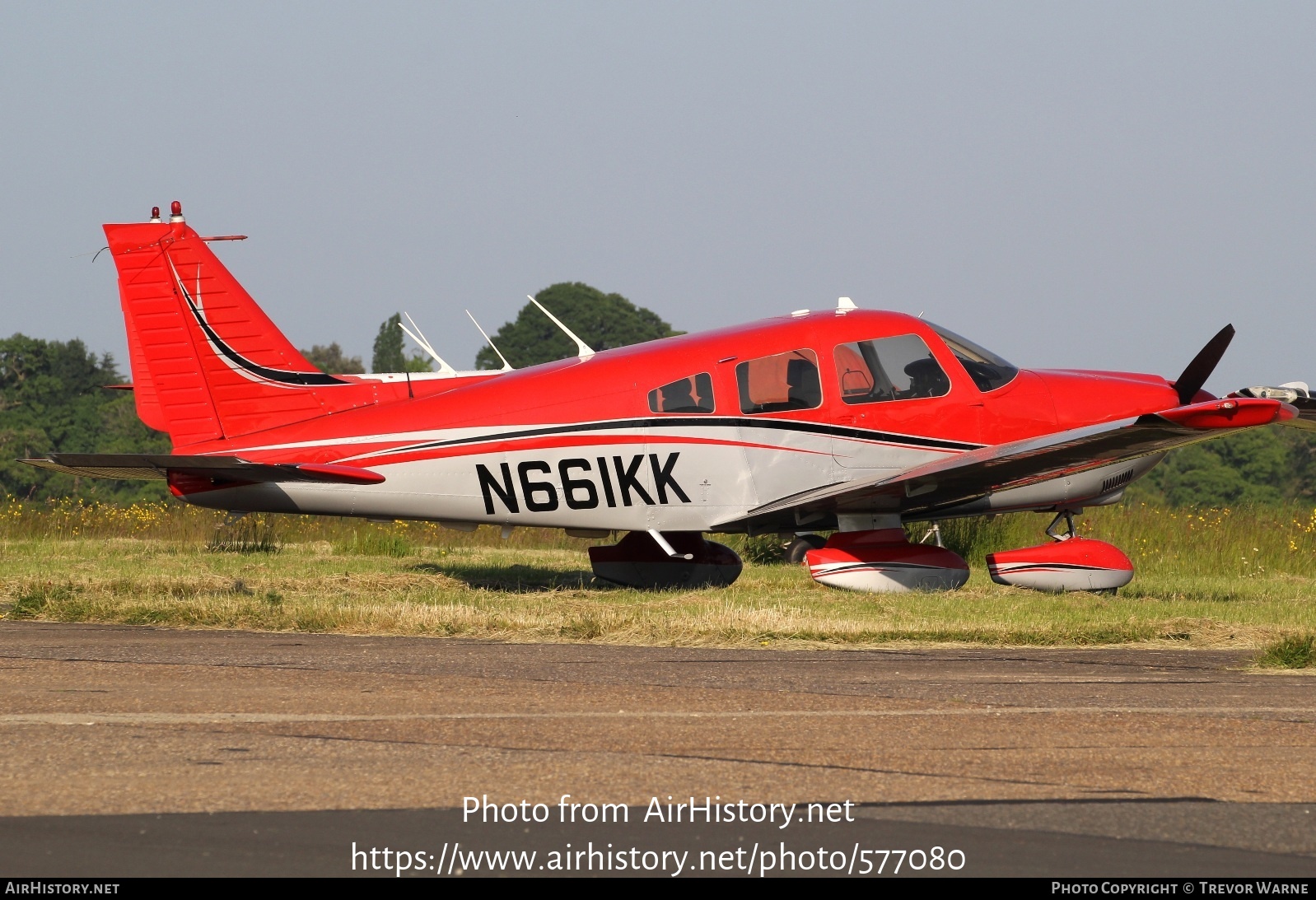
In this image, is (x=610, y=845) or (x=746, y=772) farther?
(x=746, y=772)

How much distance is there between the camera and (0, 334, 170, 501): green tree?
148ft

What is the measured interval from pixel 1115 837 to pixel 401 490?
9.29 meters

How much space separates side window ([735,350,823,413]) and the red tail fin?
11.4 feet

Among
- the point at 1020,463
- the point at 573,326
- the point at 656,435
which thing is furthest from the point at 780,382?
the point at 573,326

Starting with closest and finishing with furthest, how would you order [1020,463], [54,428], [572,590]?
1. [1020,463]
2. [572,590]
3. [54,428]

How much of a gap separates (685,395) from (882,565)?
2258 millimetres

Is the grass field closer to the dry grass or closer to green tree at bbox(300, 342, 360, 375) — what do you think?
the dry grass

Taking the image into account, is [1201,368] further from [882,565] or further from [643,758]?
[643,758]

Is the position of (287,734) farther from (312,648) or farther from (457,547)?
(457,547)

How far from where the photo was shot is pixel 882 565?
1309cm

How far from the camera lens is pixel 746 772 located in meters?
→ 5.35

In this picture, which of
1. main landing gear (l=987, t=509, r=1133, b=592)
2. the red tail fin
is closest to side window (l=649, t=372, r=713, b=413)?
the red tail fin

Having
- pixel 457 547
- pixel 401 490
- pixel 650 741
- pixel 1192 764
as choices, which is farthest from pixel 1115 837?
pixel 457 547

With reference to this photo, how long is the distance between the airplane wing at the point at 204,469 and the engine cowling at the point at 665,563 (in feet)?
9.22
